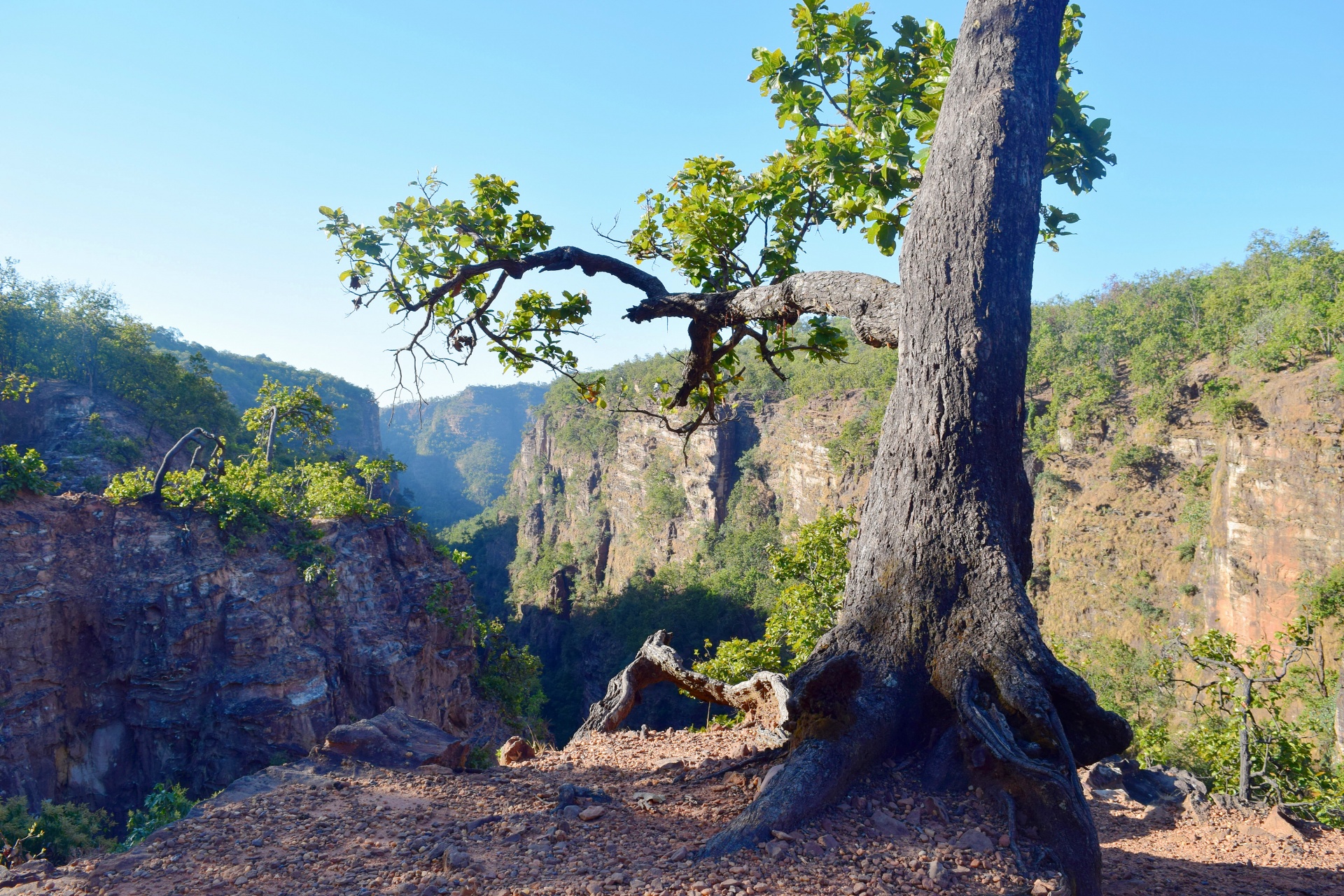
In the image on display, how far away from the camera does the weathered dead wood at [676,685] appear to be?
4.80 m

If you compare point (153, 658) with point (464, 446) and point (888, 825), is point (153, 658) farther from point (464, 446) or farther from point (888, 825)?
point (464, 446)

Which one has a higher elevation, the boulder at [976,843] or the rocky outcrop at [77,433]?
the rocky outcrop at [77,433]

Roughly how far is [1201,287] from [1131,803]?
29521 millimetres

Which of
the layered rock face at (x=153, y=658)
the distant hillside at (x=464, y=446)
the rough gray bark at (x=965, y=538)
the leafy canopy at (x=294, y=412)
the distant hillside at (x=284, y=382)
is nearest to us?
the rough gray bark at (x=965, y=538)

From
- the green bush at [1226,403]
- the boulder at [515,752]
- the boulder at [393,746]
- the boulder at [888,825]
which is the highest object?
the green bush at [1226,403]

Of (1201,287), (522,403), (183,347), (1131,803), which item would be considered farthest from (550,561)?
(522,403)

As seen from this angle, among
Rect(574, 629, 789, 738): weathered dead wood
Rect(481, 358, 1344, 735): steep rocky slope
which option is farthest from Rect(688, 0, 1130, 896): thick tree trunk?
Rect(574, 629, 789, 738): weathered dead wood

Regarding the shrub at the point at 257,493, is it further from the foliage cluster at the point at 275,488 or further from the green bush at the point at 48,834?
the green bush at the point at 48,834

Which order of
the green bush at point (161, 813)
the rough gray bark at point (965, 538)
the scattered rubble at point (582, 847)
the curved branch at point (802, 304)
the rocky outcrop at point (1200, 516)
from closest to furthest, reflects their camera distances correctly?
1. the scattered rubble at point (582, 847)
2. the rough gray bark at point (965, 538)
3. the curved branch at point (802, 304)
4. the green bush at point (161, 813)
5. the rocky outcrop at point (1200, 516)

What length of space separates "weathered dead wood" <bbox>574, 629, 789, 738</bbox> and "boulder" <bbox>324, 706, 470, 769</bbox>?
1.02 metres

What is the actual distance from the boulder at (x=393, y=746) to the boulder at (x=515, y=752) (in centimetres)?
36

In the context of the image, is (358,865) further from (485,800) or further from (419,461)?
(419,461)

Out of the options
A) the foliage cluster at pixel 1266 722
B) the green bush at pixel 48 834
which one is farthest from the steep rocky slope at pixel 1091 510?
the green bush at pixel 48 834

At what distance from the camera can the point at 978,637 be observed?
269cm
